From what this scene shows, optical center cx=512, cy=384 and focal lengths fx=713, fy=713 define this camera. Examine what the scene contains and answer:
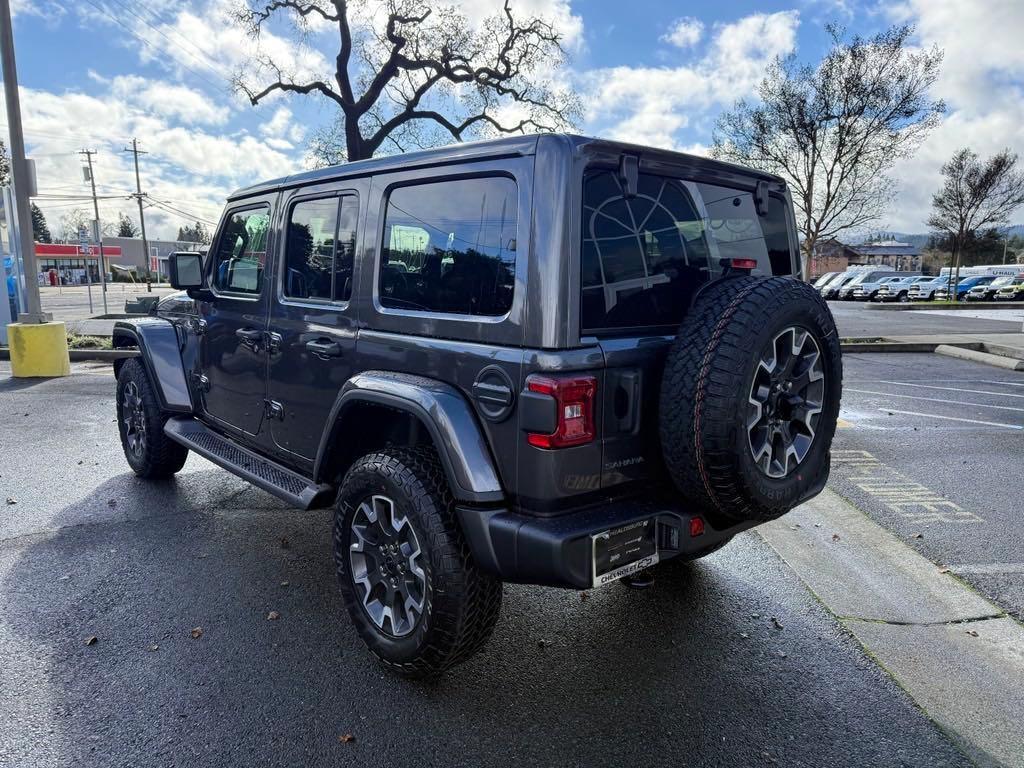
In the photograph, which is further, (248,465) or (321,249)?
(248,465)

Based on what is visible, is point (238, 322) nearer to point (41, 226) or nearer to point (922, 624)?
point (922, 624)

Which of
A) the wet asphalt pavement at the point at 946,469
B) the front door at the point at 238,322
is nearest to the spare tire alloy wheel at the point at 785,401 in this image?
the wet asphalt pavement at the point at 946,469

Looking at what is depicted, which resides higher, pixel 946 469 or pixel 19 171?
pixel 19 171

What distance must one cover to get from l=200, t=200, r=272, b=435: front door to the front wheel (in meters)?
1.27

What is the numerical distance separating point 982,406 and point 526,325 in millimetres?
7961

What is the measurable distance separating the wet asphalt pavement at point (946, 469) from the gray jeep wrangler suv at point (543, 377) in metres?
1.79

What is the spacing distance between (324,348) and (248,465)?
1.04m

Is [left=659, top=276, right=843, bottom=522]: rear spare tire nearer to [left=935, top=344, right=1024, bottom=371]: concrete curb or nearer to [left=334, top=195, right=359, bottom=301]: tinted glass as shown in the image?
[left=334, top=195, right=359, bottom=301]: tinted glass

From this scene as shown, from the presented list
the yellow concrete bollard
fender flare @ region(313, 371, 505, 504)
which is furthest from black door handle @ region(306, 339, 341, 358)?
the yellow concrete bollard

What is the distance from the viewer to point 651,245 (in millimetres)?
2764

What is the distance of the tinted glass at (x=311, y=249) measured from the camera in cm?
344

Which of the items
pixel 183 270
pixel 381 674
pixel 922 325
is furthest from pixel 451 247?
pixel 922 325

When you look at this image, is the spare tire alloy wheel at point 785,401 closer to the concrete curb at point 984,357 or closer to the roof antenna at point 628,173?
the roof antenna at point 628,173

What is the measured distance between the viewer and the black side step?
3.35 meters
